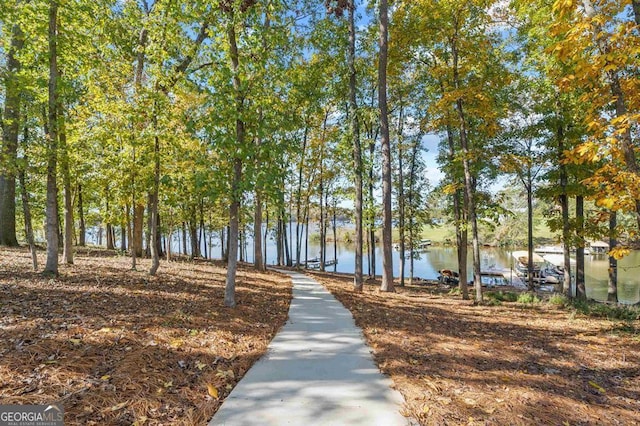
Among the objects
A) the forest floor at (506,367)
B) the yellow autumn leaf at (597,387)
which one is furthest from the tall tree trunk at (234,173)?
the yellow autumn leaf at (597,387)

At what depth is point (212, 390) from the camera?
115 inches

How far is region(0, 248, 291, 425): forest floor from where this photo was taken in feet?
8.25

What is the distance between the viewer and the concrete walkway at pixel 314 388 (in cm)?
259

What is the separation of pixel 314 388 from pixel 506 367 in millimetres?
2411

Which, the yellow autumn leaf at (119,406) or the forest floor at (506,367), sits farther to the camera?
the forest floor at (506,367)

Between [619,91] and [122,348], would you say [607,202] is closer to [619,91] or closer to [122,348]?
[619,91]

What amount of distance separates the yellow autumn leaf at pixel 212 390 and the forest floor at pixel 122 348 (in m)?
0.01

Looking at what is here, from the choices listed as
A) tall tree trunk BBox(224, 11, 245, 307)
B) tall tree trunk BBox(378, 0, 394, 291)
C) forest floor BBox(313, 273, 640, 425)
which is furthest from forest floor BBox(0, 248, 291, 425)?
tall tree trunk BBox(378, 0, 394, 291)

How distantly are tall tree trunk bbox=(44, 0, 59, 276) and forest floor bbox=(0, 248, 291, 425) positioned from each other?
1.97 feet

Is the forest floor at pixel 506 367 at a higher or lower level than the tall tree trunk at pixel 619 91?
lower

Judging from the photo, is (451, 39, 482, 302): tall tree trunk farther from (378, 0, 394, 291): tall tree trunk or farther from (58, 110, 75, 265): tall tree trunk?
(58, 110, 75, 265): tall tree trunk

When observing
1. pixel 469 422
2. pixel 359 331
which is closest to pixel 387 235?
pixel 359 331

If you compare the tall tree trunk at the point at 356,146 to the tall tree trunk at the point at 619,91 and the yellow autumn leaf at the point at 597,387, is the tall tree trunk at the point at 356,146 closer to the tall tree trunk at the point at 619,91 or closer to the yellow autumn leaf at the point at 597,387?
the tall tree trunk at the point at 619,91
